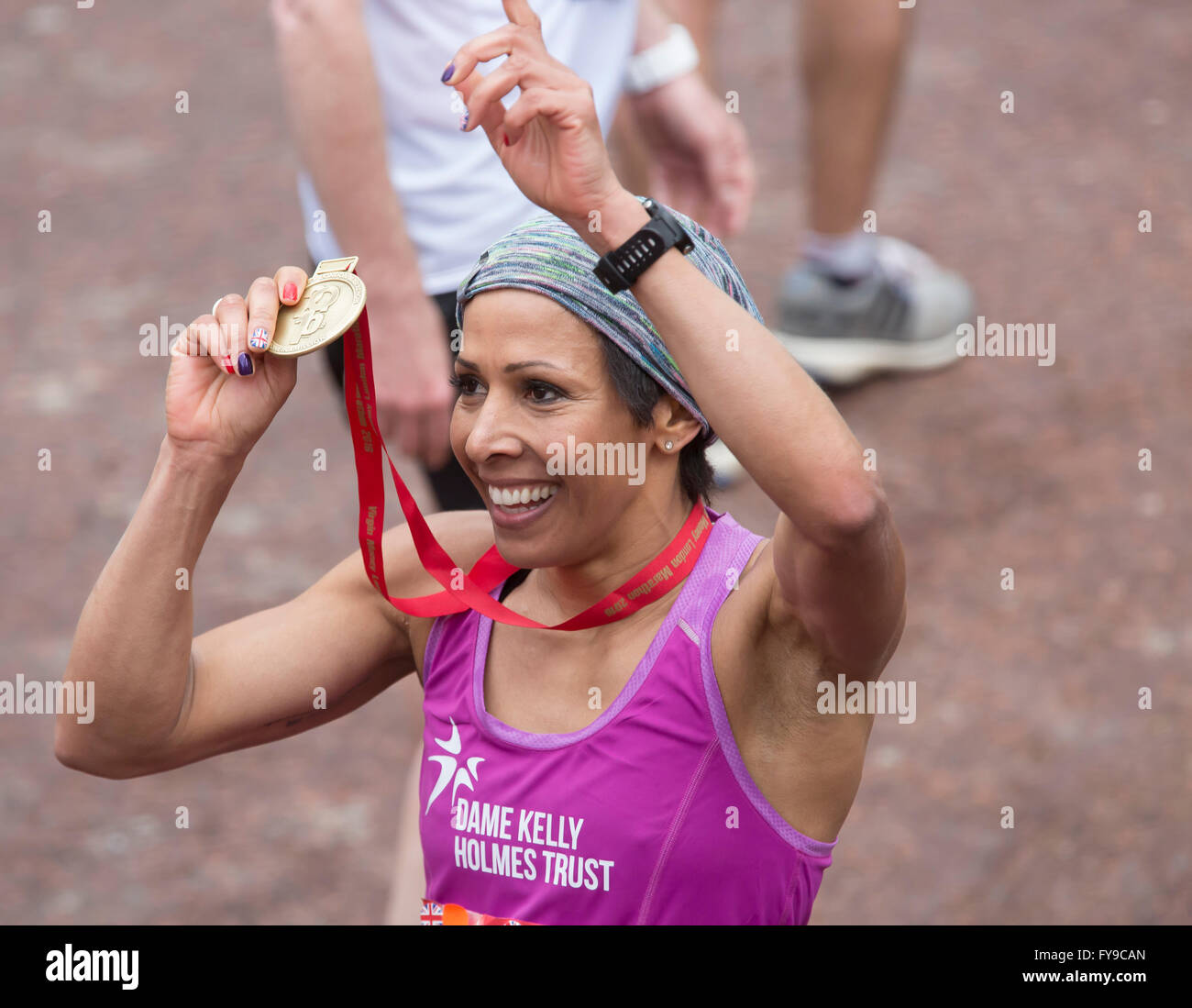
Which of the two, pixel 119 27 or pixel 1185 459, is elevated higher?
pixel 119 27

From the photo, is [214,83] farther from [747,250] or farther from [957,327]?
[957,327]

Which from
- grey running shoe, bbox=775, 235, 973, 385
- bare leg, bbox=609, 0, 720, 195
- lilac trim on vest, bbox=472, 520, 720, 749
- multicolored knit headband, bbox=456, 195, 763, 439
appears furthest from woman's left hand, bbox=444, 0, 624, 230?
grey running shoe, bbox=775, 235, 973, 385

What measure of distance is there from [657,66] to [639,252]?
1.92 metres

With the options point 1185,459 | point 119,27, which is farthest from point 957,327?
point 119,27

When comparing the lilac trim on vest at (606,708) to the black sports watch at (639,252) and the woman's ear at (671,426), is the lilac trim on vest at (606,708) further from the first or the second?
the black sports watch at (639,252)

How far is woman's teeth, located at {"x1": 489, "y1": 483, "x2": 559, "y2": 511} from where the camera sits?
2.42 meters

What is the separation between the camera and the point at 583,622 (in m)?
2.51

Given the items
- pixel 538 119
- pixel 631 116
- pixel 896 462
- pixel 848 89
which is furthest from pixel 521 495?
pixel 848 89

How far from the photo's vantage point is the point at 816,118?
5969 millimetres

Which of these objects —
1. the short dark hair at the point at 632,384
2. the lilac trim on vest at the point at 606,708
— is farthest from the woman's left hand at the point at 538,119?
the lilac trim on vest at the point at 606,708

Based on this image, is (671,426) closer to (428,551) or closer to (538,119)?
(428,551)

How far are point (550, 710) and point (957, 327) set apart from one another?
4.43 m

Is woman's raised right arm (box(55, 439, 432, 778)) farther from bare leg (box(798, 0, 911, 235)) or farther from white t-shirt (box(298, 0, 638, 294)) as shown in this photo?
bare leg (box(798, 0, 911, 235))

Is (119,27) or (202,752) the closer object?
(202,752)
